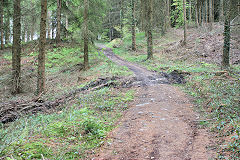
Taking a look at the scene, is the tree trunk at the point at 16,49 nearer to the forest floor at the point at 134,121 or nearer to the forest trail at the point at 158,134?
the forest floor at the point at 134,121

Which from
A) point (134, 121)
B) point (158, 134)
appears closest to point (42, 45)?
point (134, 121)

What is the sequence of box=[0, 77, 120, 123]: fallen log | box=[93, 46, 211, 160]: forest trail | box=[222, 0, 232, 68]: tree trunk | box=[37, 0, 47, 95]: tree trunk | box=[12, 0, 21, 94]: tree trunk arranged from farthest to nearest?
box=[12, 0, 21, 94]: tree trunk, box=[222, 0, 232, 68]: tree trunk, box=[37, 0, 47, 95]: tree trunk, box=[0, 77, 120, 123]: fallen log, box=[93, 46, 211, 160]: forest trail

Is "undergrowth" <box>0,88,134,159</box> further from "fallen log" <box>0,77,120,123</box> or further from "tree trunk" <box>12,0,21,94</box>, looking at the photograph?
"tree trunk" <box>12,0,21,94</box>

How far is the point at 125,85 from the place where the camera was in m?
11.0

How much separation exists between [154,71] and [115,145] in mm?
10764

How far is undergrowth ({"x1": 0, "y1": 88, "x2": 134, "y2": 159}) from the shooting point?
3.64 metres

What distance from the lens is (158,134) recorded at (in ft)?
16.6

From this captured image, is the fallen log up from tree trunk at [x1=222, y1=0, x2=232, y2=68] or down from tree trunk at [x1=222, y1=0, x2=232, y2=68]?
down

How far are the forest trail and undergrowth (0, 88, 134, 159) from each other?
390mm

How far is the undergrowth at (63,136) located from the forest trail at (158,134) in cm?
39

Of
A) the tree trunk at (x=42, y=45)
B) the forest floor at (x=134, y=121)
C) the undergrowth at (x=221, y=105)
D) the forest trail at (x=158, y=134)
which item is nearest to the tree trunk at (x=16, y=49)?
the forest floor at (x=134, y=121)

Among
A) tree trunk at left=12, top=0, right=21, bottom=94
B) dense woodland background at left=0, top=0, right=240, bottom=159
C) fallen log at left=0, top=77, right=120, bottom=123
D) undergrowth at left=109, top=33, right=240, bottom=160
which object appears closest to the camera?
undergrowth at left=109, top=33, right=240, bottom=160

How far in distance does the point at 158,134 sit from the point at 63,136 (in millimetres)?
2624

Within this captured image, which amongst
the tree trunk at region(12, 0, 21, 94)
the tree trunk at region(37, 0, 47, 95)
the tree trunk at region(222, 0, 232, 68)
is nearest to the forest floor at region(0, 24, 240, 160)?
the tree trunk at region(12, 0, 21, 94)
